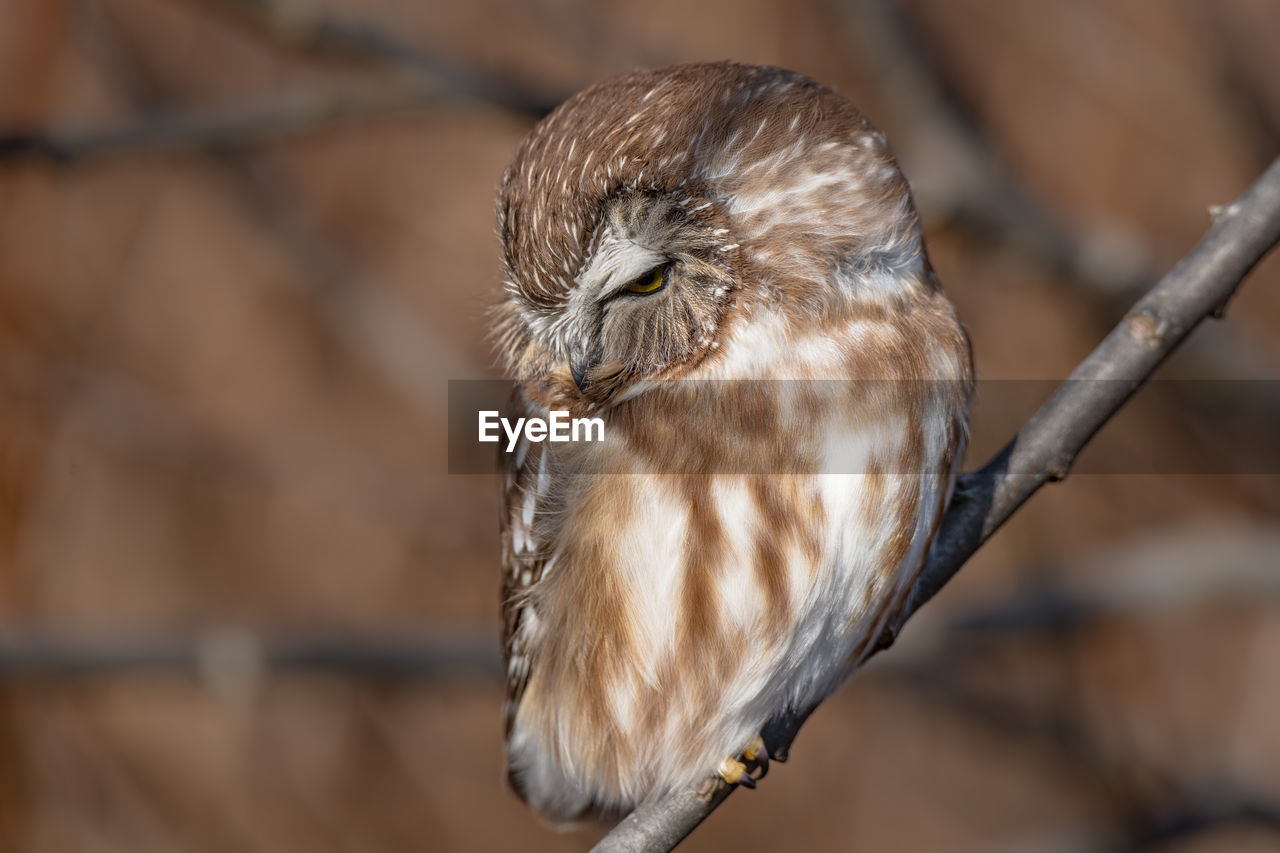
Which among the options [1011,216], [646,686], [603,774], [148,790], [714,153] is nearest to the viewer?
[714,153]

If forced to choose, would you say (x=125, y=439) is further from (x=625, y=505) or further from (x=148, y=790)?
(x=625, y=505)

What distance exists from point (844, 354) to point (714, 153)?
52 centimetres

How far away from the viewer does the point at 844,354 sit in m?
2.55

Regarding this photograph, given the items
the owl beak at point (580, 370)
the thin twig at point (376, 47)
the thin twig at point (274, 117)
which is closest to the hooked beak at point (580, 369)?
the owl beak at point (580, 370)

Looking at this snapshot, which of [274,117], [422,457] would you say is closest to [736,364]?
[274,117]

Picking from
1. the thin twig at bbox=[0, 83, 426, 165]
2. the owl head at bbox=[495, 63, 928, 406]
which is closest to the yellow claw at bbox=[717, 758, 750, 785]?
the owl head at bbox=[495, 63, 928, 406]

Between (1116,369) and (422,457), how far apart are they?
5.70 meters

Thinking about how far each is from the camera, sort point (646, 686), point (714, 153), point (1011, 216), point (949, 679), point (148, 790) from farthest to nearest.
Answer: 1. point (148, 790)
2. point (949, 679)
3. point (1011, 216)
4. point (646, 686)
5. point (714, 153)

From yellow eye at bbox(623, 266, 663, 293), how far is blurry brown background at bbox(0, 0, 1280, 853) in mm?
2702

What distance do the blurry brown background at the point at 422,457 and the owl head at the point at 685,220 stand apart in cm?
254

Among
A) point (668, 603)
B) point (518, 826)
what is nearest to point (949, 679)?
point (518, 826)

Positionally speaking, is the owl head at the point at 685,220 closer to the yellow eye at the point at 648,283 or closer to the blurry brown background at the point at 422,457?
the yellow eye at the point at 648,283

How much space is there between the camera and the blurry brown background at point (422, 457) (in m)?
6.05

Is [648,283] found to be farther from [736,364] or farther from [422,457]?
[422,457]
